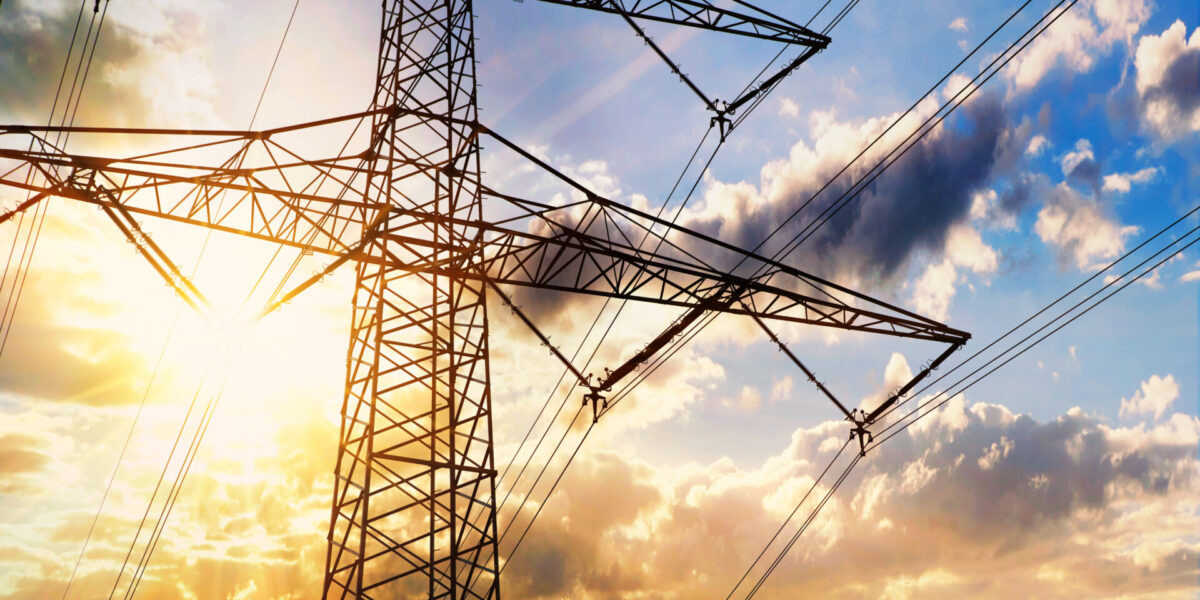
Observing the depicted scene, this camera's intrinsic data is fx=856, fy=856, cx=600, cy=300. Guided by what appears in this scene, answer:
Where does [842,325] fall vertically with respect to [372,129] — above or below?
below

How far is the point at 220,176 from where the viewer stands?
56.4 feet

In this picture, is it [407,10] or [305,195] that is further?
[407,10]

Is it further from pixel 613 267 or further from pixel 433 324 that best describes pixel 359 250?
pixel 613 267

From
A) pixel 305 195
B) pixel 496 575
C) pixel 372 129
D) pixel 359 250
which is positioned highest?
pixel 372 129

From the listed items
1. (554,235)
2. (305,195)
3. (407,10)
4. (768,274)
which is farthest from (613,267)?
(407,10)

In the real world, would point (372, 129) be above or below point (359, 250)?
above

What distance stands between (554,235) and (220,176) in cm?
685

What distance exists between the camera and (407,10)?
20016mm

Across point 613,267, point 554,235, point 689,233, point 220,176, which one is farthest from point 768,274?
point 220,176

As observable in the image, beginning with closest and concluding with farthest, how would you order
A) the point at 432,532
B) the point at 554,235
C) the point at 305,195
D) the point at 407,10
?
1. the point at 432,532
2. the point at 305,195
3. the point at 554,235
4. the point at 407,10

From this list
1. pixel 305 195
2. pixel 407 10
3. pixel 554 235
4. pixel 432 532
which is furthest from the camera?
pixel 407 10

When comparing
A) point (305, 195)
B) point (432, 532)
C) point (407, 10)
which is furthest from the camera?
point (407, 10)

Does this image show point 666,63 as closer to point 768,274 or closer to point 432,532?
point 768,274

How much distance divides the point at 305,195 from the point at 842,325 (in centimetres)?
1231
